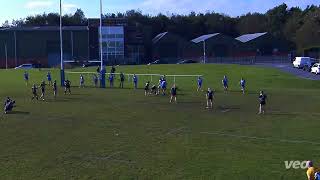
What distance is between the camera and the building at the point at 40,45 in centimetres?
10456

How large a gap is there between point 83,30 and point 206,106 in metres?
73.2

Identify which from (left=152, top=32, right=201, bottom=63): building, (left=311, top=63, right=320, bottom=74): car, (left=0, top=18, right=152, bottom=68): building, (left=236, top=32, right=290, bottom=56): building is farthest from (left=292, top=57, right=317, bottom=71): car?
(left=0, top=18, right=152, bottom=68): building

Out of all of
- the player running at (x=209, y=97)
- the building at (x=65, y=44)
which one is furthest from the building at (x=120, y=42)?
the player running at (x=209, y=97)

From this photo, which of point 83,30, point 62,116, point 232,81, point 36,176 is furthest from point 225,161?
point 83,30

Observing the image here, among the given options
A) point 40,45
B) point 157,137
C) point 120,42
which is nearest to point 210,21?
point 120,42

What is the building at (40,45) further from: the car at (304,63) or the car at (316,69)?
the car at (316,69)

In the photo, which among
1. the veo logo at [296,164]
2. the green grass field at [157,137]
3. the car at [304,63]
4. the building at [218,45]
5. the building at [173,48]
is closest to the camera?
the veo logo at [296,164]

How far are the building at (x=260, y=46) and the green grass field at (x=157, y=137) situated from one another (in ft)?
217

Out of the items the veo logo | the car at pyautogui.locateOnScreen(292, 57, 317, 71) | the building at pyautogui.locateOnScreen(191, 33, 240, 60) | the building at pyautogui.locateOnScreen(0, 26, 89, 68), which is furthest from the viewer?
the building at pyautogui.locateOnScreen(191, 33, 240, 60)

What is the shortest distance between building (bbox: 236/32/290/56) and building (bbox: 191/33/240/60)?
1.84 m

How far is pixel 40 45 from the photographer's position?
10562cm

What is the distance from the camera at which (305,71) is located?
2594 inches

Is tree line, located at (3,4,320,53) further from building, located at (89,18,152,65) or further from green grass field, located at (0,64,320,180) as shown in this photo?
green grass field, located at (0,64,320,180)

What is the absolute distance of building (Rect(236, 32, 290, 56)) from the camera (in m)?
109
